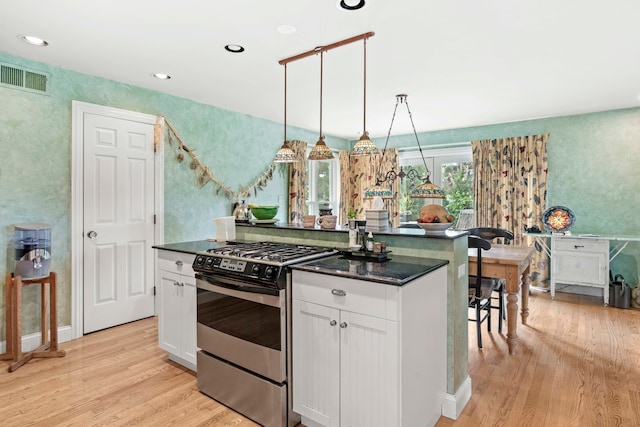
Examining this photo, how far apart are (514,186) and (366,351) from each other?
4.62m

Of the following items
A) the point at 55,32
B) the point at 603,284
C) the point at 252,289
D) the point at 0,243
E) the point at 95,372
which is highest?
the point at 55,32

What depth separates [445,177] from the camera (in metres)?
6.28

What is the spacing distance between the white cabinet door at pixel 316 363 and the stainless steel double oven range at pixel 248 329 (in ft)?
0.20

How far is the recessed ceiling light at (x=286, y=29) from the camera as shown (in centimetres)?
257

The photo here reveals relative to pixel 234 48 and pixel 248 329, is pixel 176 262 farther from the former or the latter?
pixel 234 48

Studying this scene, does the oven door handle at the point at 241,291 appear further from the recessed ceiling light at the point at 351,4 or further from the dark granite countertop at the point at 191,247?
the recessed ceiling light at the point at 351,4

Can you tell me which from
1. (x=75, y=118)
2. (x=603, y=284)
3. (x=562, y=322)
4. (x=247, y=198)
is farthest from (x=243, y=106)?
(x=603, y=284)

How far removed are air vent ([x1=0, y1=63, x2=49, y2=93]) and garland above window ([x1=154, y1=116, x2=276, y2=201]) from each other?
1.05 m

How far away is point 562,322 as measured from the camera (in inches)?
157

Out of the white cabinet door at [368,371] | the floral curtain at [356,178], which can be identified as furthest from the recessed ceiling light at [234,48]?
the floral curtain at [356,178]

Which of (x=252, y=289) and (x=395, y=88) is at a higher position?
(x=395, y=88)

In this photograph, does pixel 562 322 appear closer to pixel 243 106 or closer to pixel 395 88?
pixel 395 88

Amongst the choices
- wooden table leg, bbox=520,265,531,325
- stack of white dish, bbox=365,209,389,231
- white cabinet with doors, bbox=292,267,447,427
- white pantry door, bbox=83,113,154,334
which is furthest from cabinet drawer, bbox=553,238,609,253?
white pantry door, bbox=83,113,154,334

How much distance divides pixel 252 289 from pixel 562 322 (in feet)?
11.8
